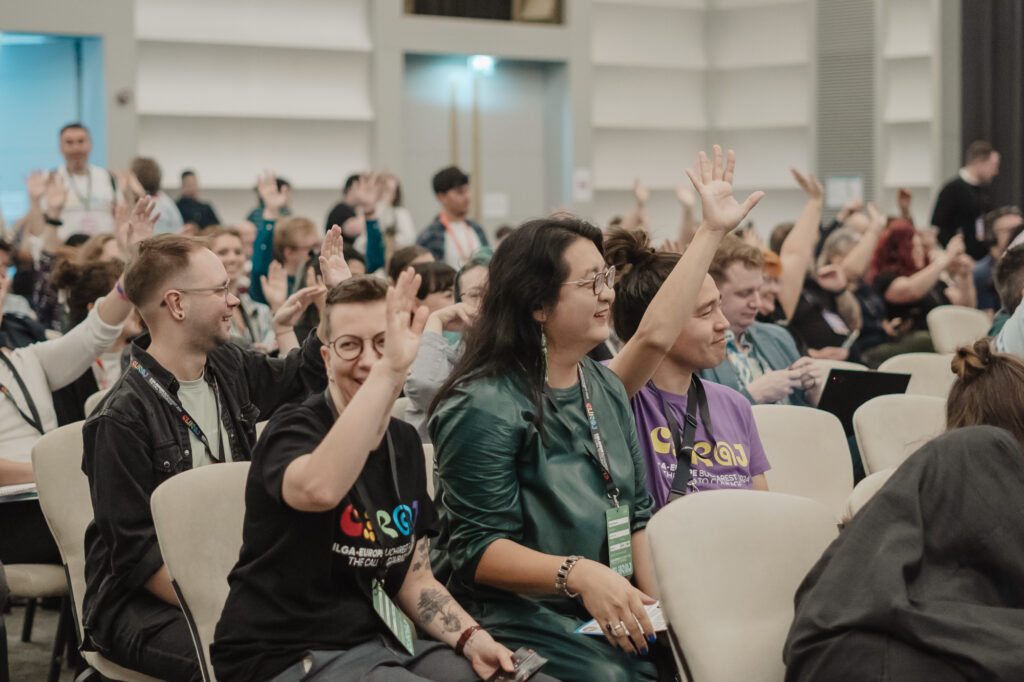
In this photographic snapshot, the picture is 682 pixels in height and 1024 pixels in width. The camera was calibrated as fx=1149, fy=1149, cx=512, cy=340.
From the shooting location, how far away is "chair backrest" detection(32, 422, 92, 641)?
2.92m

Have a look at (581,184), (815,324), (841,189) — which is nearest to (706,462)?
(815,324)

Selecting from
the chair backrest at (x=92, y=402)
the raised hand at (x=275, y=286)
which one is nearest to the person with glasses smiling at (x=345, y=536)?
the chair backrest at (x=92, y=402)

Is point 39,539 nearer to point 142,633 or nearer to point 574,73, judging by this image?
point 142,633

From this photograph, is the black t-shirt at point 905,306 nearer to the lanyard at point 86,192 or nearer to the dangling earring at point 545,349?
the dangling earring at point 545,349

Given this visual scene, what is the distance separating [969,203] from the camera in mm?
9016

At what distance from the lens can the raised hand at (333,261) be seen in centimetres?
267

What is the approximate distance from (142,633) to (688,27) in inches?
427

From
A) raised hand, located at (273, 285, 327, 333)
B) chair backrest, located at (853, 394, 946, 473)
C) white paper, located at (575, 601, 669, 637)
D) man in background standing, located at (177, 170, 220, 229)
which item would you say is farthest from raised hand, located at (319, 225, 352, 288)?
man in background standing, located at (177, 170, 220, 229)

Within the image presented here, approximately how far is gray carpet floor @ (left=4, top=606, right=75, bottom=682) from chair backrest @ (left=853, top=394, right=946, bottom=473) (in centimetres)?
255

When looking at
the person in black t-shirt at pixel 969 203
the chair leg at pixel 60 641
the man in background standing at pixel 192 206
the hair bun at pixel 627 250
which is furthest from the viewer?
the person in black t-shirt at pixel 969 203

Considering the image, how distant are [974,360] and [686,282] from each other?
578 mm

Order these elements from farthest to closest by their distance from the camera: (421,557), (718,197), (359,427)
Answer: (718,197) → (421,557) → (359,427)

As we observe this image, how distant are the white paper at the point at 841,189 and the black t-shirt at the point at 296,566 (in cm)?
1010

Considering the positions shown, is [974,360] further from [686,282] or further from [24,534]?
[24,534]
